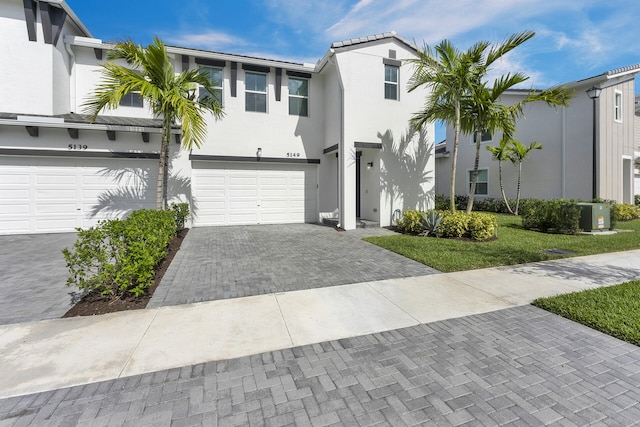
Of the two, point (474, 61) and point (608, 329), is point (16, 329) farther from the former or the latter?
point (474, 61)

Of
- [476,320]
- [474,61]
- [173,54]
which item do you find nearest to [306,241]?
[476,320]

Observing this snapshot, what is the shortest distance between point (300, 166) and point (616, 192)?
50.3 ft

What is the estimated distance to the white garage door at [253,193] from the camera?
12031 millimetres

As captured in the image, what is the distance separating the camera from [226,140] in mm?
12047

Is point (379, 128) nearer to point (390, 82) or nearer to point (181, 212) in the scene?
point (390, 82)

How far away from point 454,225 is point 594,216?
524cm

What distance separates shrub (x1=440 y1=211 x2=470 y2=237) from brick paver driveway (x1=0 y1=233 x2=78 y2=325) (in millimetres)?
9292

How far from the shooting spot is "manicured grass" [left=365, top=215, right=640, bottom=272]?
647cm

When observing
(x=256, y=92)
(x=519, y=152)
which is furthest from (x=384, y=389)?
(x=519, y=152)

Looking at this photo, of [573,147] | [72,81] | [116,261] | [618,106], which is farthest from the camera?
[618,106]

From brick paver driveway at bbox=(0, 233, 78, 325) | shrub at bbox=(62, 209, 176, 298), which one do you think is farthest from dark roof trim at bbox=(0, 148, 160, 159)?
shrub at bbox=(62, 209, 176, 298)

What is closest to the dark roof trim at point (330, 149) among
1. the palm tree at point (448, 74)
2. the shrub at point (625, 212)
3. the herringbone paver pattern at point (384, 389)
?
the palm tree at point (448, 74)

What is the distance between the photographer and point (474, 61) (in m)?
8.97

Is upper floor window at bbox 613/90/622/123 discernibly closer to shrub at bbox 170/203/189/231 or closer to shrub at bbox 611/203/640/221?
shrub at bbox 611/203/640/221
